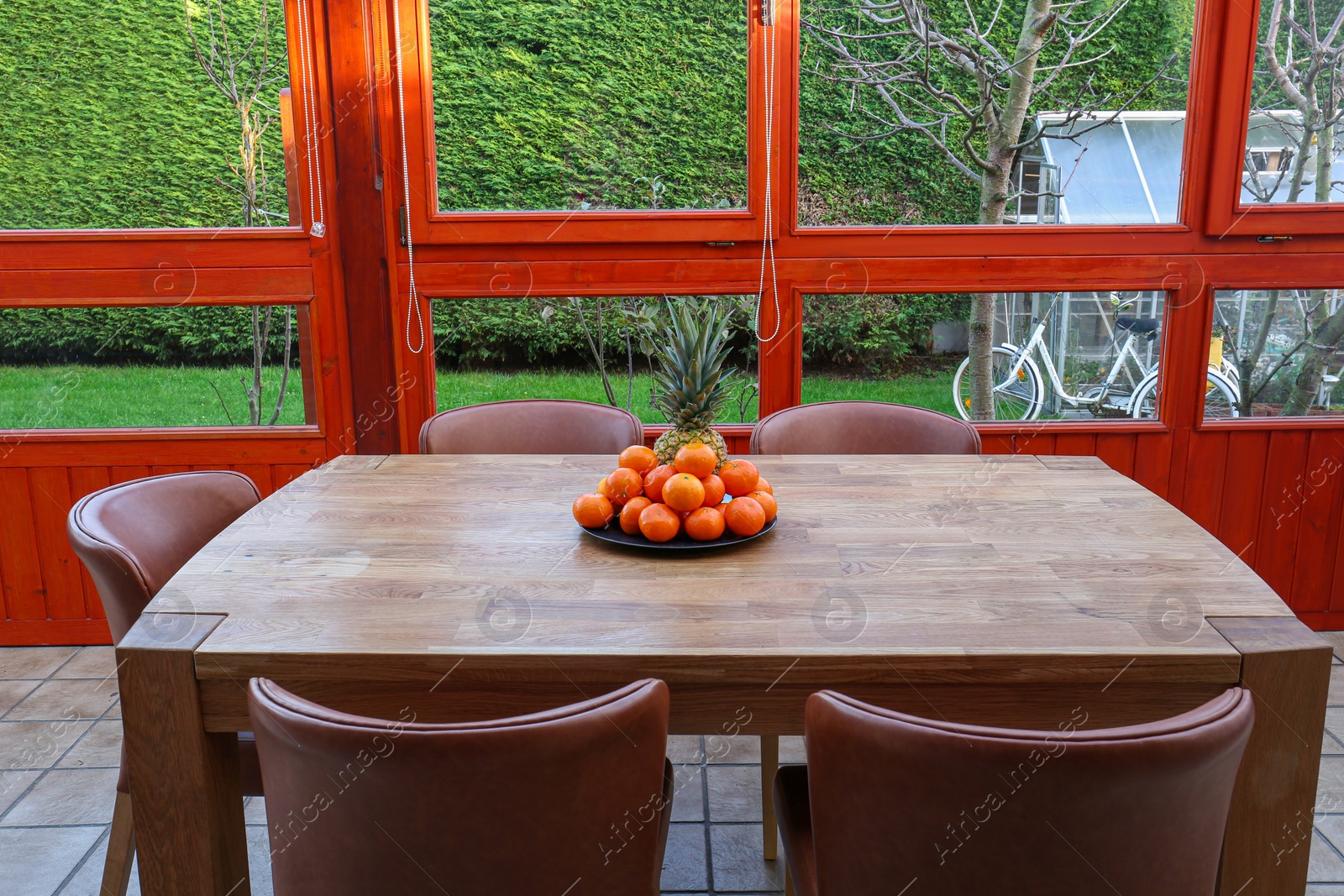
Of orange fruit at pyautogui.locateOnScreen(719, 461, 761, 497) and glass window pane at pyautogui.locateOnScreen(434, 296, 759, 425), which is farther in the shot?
glass window pane at pyautogui.locateOnScreen(434, 296, 759, 425)

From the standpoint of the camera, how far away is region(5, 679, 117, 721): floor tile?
112 inches

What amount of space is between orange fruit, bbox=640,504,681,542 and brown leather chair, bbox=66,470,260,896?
2.36 feet

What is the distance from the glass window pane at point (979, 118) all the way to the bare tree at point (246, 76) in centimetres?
163

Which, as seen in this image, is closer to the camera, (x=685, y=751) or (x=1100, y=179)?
(x=685, y=751)

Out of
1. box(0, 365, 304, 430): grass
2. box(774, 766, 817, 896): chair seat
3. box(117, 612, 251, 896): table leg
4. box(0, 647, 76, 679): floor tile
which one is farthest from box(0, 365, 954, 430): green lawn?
box(117, 612, 251, 896): table leg

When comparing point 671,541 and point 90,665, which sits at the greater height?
point 671,541

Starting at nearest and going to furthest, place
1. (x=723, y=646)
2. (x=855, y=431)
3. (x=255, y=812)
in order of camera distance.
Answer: (x=723, y=646) < (x=255, y=812) < (x=855, y=431)

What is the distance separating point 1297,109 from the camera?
3227 millimetres

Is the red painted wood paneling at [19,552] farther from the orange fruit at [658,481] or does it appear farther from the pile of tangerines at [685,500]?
Answer: the orange fruit at [658,481]

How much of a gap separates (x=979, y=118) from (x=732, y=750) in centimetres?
210

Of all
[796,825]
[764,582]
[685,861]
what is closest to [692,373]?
[764,582]

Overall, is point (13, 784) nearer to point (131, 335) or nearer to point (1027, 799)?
point (131, 335)

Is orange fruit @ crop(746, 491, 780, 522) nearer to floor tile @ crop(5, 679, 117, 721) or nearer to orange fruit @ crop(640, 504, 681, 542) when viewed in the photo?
orange fruit @ crop(640, 504, 681, 542)

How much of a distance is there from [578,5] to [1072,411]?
2.04m
